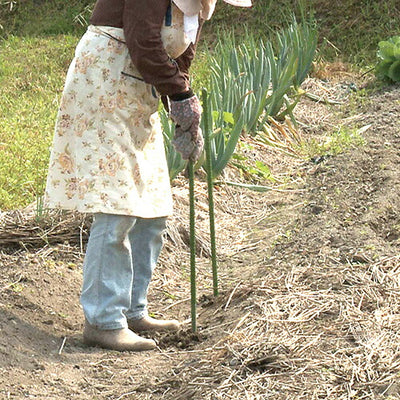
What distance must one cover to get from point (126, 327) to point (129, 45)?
3.38 feet

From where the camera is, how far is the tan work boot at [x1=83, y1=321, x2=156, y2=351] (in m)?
3.38

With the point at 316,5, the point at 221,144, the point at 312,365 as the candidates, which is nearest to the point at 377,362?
the point at 312,365

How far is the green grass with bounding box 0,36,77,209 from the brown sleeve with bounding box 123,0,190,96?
1.93 meters

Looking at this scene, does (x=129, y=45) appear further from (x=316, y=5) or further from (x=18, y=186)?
(x=316, y=5)

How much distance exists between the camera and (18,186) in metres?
5.07

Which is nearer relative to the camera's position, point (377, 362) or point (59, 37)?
point (377, 362)

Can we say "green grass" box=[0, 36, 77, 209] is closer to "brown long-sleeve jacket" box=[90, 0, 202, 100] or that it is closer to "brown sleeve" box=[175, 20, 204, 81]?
"brown sleeve" box=[175, 20, 204, 81]

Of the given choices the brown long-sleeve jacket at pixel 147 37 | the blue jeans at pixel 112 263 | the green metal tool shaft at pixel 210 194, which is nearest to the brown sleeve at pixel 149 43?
the brown long-sleeve jacket at pixel 147 37

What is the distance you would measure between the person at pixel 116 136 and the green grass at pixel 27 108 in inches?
63.8

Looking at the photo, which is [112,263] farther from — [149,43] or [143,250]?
[149,43]

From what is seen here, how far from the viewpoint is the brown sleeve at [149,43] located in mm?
3002

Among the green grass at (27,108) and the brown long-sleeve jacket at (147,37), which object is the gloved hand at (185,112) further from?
the green grass at (27,108)

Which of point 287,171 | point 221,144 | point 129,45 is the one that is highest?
point 129,45

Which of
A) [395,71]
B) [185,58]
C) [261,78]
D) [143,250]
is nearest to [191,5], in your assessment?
[185,58]
